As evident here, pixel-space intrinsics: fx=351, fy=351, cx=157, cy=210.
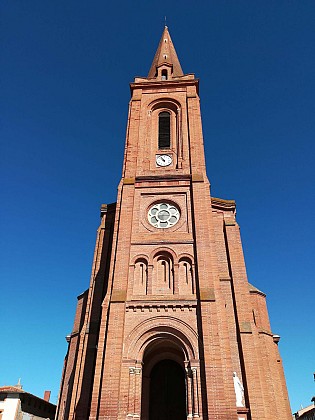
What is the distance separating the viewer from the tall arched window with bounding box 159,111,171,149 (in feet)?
82.1

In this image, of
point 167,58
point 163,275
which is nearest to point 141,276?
point 163,275

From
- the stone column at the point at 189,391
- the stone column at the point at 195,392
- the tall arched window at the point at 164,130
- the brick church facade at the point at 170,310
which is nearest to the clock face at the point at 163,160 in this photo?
the brick church facade at the point at 170,310

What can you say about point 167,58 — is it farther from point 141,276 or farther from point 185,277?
point 185,277

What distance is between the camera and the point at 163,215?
20.6m

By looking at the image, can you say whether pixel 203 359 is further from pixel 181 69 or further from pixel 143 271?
pixel 181 69

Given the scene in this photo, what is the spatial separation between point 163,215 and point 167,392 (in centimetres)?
984

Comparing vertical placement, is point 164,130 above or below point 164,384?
above

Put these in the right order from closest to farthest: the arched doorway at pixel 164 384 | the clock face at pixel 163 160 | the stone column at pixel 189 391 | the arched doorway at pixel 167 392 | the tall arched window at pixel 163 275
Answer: the stone column at pixel 189 391
the tall arched window at pixel 163 275
the arched doorway at pixel 164 384
the arched doorway at pixel 167 392
the clock face at pixel 163 160

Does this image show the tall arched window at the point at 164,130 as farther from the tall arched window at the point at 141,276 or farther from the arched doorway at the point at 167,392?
the arched doorway at the point at 167,392

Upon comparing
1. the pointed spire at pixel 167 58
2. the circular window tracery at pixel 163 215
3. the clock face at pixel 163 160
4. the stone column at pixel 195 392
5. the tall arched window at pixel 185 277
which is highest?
the pointed spire at pixel 167 58

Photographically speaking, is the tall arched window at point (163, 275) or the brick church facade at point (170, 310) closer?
the brick church facade at point (170, 310)

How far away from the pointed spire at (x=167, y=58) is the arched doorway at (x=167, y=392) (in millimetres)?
24665

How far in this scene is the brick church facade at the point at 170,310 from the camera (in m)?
15.2

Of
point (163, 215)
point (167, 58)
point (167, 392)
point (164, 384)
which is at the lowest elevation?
point (167, 392)
